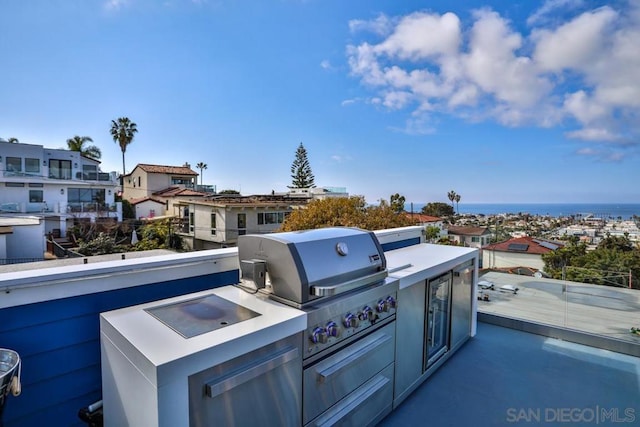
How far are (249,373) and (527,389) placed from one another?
6.70ft

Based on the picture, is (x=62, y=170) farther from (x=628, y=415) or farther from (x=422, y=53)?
(x=628, y=415)

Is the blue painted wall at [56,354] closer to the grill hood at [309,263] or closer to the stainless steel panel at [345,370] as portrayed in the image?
the grill hood at [309,263]

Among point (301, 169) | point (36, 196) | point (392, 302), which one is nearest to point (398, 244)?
point (392, 302)

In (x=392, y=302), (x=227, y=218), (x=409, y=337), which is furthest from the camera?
(x=227, y=218)

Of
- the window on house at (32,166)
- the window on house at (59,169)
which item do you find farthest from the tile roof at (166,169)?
the window on house at (32,166)

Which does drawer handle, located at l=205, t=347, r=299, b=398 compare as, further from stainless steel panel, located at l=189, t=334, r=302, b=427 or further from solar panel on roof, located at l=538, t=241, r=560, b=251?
solar panel on roof, located at l=538, t=241, r=560, b=251

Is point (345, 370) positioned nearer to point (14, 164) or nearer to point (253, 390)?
point (253, 390)

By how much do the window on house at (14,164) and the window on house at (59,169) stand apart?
48.4 inches

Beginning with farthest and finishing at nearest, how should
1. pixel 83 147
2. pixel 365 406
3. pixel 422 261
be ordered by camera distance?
pixel 83 147, pixel 422 261, pixel 365 406

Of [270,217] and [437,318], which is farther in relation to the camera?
[270,217]

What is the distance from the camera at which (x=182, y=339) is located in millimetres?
952

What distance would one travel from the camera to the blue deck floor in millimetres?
1787

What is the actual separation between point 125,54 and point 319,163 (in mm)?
22751

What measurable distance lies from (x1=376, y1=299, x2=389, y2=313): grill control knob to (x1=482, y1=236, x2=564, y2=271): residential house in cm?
880
